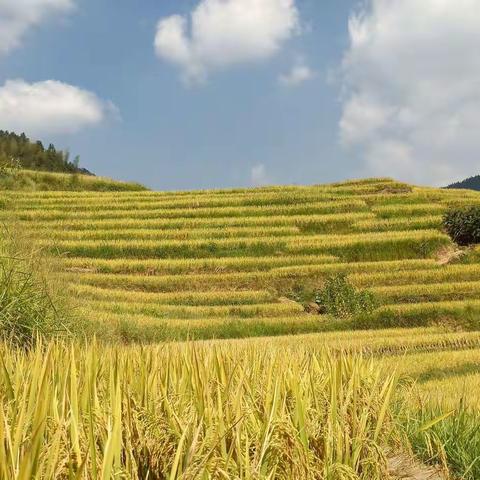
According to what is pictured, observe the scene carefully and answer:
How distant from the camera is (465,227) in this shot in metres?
30.7

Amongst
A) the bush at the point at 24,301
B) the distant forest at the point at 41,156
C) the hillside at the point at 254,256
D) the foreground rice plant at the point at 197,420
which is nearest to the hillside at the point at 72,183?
the hillside at the point at 254,256

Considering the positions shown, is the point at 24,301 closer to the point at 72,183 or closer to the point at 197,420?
the point at 197,420

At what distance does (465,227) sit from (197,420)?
30.2 meters

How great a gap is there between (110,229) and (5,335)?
28.7 meters

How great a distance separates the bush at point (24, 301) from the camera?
Answer: 6.67 m

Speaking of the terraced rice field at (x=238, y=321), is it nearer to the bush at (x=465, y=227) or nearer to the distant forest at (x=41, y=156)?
the bush at (x=465, y=227)

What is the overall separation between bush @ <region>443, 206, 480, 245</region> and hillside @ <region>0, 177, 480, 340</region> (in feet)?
3.30

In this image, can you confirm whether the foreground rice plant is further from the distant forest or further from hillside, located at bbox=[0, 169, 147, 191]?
the distant forest

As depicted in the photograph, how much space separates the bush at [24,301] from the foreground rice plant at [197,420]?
9.65 ft

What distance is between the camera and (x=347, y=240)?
30781mm

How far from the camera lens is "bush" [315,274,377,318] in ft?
73.7

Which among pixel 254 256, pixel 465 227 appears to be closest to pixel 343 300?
pixel 254 256

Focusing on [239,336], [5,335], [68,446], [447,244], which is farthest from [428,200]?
[68,446]

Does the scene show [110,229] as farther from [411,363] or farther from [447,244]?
[411,363]
